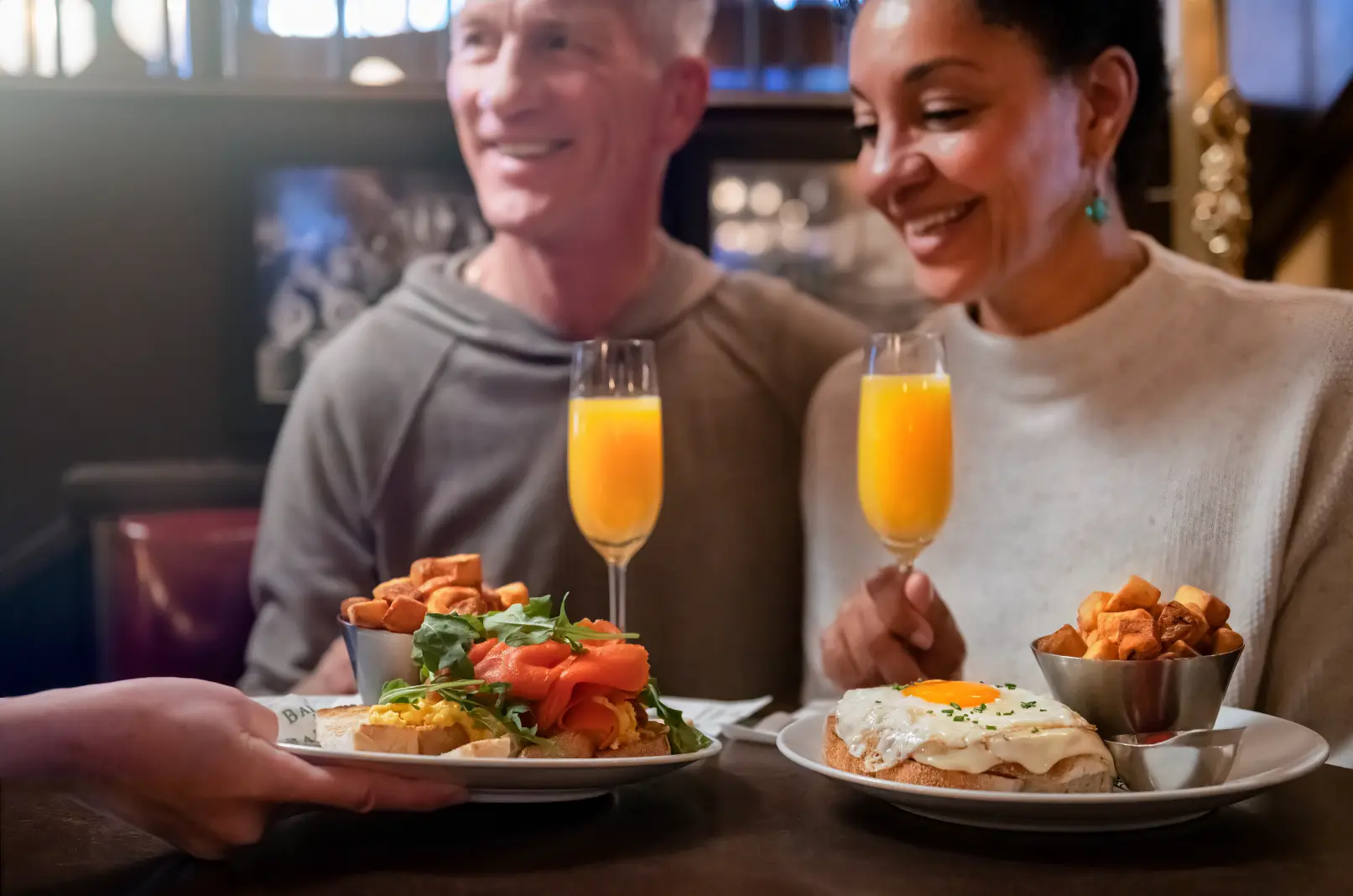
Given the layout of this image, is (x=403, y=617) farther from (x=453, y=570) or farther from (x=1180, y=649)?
(x=1180, y=649)

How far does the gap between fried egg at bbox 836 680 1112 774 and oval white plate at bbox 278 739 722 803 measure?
0.53 feet

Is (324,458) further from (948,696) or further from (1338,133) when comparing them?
(1338,133)

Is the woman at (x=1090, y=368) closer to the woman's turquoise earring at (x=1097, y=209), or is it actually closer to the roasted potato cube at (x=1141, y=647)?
the woman's turquoise earring at (x=1097, y=209)

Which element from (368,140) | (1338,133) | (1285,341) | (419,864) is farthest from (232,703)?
(1338,133)

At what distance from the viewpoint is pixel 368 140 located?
2.38 meters

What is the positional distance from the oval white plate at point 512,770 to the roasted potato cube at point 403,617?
0.19 m

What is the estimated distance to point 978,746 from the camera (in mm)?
1025

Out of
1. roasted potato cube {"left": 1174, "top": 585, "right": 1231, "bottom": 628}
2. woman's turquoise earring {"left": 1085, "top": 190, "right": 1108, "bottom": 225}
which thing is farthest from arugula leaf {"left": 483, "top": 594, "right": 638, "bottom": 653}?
woman's turquoise earring {"left": 1085, "top": 190, "right": 1108, "bottom": 225}

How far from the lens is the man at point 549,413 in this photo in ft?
7.24

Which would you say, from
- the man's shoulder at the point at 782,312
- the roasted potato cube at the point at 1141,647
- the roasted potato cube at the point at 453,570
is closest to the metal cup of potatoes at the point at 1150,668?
the roasted potato cube at the point at 1141,647

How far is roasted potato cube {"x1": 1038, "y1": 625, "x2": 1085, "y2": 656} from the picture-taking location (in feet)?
3.75

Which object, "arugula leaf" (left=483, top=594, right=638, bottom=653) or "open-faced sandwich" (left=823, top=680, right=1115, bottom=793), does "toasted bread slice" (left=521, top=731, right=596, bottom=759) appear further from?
"open-faced sandwich" (left=823, top=680, right=1115, bottom=793)

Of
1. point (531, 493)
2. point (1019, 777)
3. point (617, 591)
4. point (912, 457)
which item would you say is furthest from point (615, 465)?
point (1019, 777)

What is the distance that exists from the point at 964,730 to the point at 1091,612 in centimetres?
21
